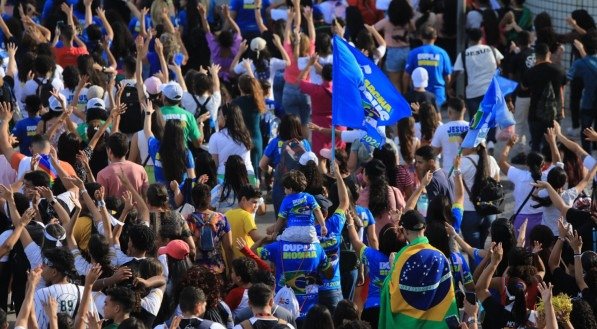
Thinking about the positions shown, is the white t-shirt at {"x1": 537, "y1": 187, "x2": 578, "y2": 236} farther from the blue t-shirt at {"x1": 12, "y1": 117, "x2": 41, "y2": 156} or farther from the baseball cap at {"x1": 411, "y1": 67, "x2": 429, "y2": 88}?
the blue t-shirt at {"x1": 12, "y1": 117, "x2": 41, "y2": 156}

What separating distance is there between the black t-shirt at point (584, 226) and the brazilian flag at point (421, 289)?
1803 mm

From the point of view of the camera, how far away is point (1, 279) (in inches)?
432

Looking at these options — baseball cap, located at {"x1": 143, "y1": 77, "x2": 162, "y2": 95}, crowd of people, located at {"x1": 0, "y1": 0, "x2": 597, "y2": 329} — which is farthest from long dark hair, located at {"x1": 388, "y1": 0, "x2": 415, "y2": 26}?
baseball cap, located at {"x1": 143, "y1": 77, "x2": 162, "y2": 95}

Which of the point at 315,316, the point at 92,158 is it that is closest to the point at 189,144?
the point at 92,158

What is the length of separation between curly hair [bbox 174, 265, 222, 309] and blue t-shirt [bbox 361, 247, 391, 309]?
4.20 feet

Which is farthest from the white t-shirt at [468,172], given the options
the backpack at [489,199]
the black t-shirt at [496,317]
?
the black t-shirt at [496,317]

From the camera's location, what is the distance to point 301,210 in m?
10.2

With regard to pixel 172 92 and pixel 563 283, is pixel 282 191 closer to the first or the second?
pixel 172 92

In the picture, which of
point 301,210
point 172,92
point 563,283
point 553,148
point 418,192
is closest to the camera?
point 563,283

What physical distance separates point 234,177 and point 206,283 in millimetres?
2828

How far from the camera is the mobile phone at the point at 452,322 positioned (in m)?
8.97

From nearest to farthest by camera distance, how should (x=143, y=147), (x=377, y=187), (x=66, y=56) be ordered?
1. (x=377, y=187)
2. (x=143, y=147)
3. (x=66, y=56)

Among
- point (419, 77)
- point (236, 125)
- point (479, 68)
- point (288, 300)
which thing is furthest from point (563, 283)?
point (479, 68)

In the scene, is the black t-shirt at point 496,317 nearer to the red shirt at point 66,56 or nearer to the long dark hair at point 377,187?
the long dark hair at point 377,187
